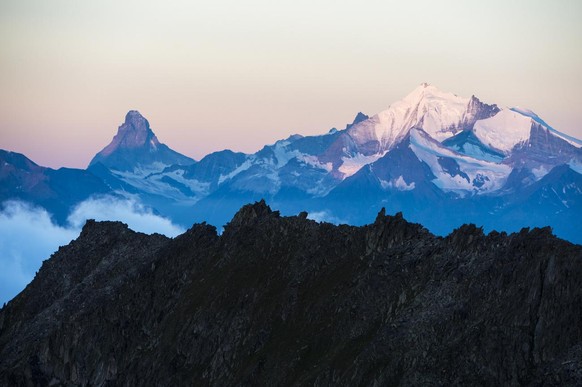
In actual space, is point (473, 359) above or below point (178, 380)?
above

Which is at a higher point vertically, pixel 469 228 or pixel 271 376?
pixel 469 228

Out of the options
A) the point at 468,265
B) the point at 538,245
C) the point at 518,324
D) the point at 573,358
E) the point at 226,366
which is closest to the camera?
the point at 573,358

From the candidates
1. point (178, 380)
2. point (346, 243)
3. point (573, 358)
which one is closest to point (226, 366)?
point (178, 380)

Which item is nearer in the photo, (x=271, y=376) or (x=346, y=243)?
(x=271, y=376)

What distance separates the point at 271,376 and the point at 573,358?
56685mm

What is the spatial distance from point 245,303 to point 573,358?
78.7 metres

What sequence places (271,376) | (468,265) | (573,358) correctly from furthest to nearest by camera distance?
1. (271,376)
2. (468,265)
3. (573,358)

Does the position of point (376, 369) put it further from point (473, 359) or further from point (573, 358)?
point (573, 358)

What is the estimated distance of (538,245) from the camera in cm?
14612

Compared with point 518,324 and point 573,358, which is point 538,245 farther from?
point 573,358

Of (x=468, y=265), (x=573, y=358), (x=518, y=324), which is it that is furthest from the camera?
(x=468, y=265)

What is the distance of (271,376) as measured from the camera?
172625 millimetres

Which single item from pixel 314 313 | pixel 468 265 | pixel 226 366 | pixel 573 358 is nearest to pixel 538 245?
pixel 468 265

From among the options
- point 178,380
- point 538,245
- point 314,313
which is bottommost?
point 178,380
